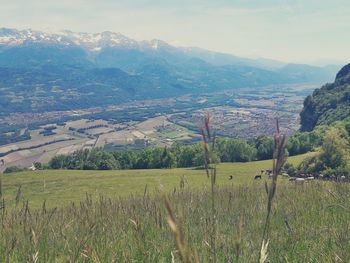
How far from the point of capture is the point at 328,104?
303 feet

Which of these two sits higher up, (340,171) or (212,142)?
(212,142)

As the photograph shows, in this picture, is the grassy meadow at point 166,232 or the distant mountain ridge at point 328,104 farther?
the distant mountain ridge at point 328,104

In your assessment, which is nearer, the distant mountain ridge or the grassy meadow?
the grassy meadow

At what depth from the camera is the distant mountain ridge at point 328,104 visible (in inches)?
3314

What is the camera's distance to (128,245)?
16.7 feet

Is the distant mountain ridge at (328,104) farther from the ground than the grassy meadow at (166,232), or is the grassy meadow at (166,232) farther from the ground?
the grassy meadow at (166,232)

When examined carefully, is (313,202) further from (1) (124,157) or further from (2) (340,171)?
(1) (124,157)

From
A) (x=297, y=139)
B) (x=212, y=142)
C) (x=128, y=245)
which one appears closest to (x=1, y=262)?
(x=128, y=245)

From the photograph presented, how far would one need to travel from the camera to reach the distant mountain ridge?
84188 mm

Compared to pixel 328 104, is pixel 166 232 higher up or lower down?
higher up

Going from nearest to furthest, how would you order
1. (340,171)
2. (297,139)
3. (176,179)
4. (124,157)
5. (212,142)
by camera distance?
(212,142) → (340,171) → (176,179) → (297,139) → (124,157)

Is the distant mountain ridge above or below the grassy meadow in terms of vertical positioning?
below

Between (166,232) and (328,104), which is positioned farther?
(328,104)

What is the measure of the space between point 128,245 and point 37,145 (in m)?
183
